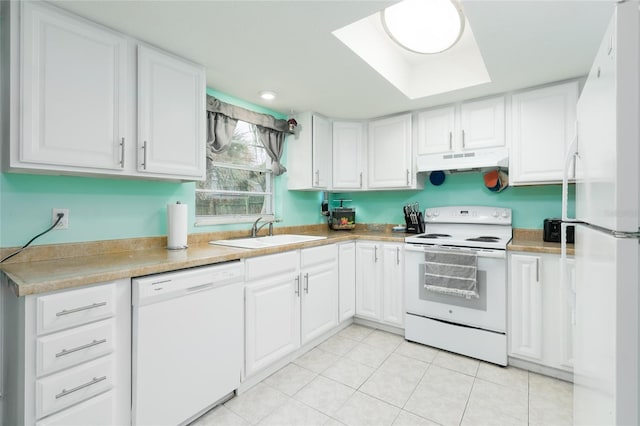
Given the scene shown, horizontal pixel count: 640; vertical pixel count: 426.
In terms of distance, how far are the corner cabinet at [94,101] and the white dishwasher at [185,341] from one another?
2.36ft

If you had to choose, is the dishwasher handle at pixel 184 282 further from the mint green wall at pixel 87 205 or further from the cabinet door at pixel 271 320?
the mint green wall at pixel 87 205

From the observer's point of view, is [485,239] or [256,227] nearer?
[485,239]

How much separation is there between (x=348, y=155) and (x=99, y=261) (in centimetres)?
252

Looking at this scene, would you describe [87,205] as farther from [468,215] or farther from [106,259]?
[468,215]

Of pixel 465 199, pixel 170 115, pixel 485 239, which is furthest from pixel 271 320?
pixel 465 199

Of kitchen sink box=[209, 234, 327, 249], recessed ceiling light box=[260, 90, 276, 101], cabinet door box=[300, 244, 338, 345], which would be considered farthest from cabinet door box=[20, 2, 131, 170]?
cabinet door box=[300, 244, 338, 345]

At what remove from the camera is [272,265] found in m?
2.11

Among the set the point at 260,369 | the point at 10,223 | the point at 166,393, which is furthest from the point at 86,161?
the point at 260,369

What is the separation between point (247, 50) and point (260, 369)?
6.95 ft

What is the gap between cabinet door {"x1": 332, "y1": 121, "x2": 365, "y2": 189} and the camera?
131 inches

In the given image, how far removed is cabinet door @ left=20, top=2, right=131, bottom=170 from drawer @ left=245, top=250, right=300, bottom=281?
0.99 m

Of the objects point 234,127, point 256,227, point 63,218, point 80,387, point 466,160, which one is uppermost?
point 234,127

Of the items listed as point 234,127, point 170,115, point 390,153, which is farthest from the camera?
point 390,153

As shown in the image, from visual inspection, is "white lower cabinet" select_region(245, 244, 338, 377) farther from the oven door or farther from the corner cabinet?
the corner cabinet
